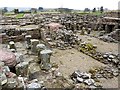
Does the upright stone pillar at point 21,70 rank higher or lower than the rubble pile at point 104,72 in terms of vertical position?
higher

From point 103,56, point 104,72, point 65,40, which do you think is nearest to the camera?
point 104,72

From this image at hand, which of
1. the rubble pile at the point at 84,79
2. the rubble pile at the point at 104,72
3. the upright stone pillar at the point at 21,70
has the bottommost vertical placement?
the rubble pile at the point at 104,72

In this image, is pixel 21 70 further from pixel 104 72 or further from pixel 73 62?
pixel 104 72

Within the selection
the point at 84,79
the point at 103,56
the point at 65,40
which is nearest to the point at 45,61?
the point at 84,79

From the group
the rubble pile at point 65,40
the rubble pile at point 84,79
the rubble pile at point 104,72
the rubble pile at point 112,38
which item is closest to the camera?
the rubble pile at point 84,79

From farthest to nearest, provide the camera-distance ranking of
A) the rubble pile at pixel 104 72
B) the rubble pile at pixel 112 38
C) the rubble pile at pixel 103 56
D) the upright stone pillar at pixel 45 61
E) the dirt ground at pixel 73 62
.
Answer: the rubble pile at pixel 112 38 < the rubble pile at pixel 103 56 < the rubble pile at pixel 104 72 < the upright stone pillar at pixel 45 61 < the dirt ground at pixel 73 62

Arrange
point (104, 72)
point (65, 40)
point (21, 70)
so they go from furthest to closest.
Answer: point (65, 40)
point (104, 72)
point (21, 70)

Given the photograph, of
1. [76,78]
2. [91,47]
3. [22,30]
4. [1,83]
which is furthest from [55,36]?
[1,83]

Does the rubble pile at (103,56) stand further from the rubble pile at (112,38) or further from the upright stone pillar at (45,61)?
the rubble pile at (112,38)

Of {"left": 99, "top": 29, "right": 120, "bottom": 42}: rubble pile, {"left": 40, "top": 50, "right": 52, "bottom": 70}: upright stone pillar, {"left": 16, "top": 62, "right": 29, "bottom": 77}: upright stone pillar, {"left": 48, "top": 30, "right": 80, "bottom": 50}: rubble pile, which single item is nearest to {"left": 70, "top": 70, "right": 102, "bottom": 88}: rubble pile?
{"left": 40, "top": 50, "right": 52, "bottom": 70}: upright stone pillar

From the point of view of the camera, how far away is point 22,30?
15930 millimetres

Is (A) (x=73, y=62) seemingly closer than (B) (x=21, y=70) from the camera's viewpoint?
No

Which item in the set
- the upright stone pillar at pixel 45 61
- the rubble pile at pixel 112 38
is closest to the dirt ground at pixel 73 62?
the upright stone pillar at pixel 45 61

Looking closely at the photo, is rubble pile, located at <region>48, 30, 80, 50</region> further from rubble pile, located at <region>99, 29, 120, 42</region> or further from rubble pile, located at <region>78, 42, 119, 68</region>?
rubble pile, located at <region>99, 29, 120, 42</region>
